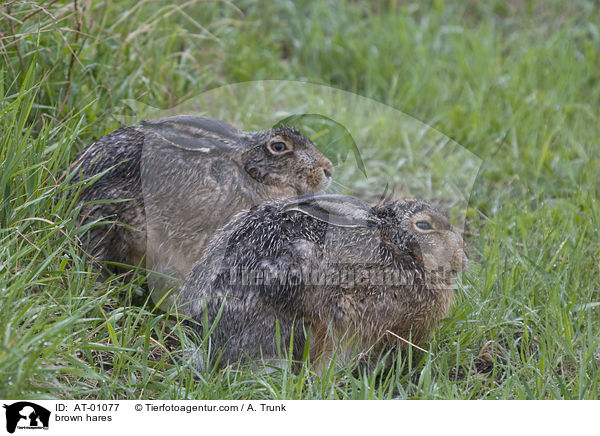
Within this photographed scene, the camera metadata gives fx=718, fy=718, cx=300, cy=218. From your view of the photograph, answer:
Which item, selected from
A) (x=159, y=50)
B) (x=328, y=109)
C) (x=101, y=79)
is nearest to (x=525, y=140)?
(x=328, y=109)

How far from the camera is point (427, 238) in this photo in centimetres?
386

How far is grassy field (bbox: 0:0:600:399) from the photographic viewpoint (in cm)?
346

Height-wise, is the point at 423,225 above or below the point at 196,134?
below

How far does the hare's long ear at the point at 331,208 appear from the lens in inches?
145

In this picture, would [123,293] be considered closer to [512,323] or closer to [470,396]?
[470,396]

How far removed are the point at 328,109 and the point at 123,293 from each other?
2151mm

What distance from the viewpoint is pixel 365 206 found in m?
3.85

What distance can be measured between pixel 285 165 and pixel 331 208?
755mm

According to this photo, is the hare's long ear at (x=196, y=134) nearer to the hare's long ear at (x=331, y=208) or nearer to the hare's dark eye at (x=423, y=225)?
the hare's long ear at (x=331, y=208)
